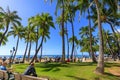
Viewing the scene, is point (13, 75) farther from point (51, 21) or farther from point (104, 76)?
point (51, 21)

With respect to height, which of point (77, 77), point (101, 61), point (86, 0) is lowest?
point (77, 77)

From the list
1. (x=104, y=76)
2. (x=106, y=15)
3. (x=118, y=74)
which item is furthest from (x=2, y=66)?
(x=106, y=15)

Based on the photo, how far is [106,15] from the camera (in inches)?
1939

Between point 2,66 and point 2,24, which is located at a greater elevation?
point 2,24

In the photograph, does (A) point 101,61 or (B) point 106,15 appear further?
(B) point 106,15

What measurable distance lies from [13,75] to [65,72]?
452 inches

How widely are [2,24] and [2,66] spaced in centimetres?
3958

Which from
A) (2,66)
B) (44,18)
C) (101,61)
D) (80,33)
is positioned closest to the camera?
(2,66)

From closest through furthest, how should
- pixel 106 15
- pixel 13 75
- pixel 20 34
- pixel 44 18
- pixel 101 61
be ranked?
pixel 13 75, pixel 101 61, pixel 106 15, pixel 44 18, pixel 20 34

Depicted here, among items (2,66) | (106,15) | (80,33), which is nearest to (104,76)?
(2,66)

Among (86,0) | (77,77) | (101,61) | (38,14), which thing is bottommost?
(77,77)

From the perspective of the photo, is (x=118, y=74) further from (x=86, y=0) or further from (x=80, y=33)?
(x=80, y=33)

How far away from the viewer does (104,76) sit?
24.6 meters

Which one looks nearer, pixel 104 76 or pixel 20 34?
pixel 104 76
